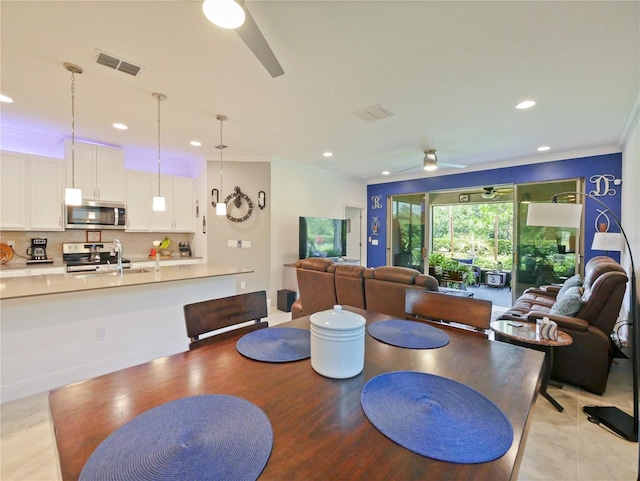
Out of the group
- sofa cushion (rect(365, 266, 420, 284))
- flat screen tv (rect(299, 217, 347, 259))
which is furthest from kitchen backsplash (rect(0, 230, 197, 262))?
sofa cushion (rect(365, 266, 420, 284))

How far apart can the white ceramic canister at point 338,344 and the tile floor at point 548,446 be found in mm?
1519

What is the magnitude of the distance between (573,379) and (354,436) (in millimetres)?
2902

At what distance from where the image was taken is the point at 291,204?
539 cm

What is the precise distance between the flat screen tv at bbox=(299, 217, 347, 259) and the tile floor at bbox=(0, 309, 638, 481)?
3839 millimetres

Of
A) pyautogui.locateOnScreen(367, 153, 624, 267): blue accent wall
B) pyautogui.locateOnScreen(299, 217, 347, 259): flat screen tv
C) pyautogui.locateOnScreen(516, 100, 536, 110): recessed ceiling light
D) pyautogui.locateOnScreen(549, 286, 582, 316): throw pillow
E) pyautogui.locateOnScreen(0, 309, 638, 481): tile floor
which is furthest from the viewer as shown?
pyautogui.locateOnScreen(299, 217, 347, 259): flat screen tv

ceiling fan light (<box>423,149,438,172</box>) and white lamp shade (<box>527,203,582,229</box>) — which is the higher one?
ceiling fan light (<box>423,149,438,172</box>)

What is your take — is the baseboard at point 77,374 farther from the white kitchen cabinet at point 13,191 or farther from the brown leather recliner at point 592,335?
the brown leather recliner at point 592,335

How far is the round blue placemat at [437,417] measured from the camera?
68cm

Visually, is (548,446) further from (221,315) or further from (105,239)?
(105,239)

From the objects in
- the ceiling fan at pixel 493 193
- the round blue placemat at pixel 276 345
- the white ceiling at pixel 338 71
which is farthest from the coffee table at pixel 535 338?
the ceiling fan at pixel 493 193

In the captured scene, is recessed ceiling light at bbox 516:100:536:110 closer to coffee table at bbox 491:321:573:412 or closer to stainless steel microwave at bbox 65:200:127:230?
coffee table at bbox 491:321:573:412

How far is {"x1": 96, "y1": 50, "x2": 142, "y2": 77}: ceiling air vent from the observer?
84.0 inches

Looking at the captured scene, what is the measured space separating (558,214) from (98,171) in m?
5.56

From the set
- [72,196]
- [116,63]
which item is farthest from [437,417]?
[116,63]
